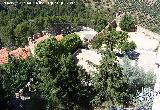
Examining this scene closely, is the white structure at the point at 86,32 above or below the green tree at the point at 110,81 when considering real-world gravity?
below

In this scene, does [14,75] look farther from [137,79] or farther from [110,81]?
[137,79]

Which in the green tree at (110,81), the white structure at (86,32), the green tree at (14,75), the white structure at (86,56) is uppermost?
the green tree at (110,81)

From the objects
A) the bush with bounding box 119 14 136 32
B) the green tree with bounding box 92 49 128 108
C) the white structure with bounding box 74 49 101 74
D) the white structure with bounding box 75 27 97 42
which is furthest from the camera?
the white structure with bounding box 75 27 97 42

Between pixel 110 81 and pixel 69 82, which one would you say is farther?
pixel 69 82

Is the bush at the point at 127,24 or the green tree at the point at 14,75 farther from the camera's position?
the bush at the point at 127,24

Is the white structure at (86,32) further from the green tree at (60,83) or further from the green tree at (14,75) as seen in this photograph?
the green tree at (60,83)

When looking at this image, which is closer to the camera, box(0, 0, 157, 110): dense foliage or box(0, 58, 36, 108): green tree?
box(0, 0, 157, 110): dense foliage

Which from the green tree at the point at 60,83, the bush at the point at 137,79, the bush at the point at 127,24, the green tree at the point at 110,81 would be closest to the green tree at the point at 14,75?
the green tree at the point at 60,83

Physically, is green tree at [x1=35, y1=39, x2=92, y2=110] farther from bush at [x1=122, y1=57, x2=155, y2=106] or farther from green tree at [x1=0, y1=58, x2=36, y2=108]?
bush at [x1=122, y1=57, x2=155, y2=106]


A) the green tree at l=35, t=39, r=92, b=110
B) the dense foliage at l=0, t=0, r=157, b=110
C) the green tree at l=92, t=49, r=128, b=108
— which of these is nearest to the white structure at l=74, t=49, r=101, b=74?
the dense foliage at l=0, t=0, r=157, b=110


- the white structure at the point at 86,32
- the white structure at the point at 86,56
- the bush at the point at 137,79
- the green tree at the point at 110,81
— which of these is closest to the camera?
the green tree at the point at 110,81

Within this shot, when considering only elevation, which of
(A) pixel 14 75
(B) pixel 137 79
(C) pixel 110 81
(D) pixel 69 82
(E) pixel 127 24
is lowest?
(E) pixel 127 24

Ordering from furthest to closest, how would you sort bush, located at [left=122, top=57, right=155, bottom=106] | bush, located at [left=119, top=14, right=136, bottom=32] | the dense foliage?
bush, located at [left=119, top=14, right=136, bottom=32] → bush, located at [left=122, top=57, right=155, bottom=106] → the dense foliage

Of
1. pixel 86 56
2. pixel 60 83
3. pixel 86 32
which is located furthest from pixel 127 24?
pixel 60 83
